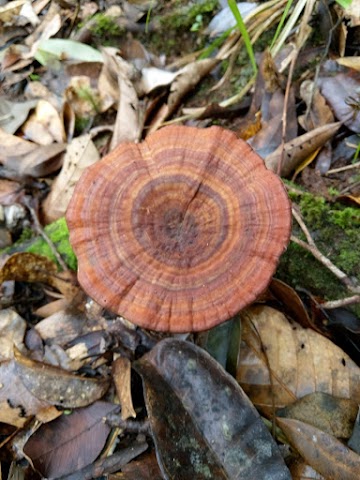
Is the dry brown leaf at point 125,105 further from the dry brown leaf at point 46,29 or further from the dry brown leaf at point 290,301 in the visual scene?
the dry brown leaf at point 290,301

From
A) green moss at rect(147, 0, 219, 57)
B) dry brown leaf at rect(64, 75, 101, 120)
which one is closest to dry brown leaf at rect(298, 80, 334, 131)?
green moss at rect(147, 0, 219, 57)

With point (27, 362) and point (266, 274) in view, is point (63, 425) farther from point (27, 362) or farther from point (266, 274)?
point (266, 274)

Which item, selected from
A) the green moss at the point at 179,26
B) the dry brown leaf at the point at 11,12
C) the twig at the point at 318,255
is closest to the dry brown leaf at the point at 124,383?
the twig at the point at 318,255

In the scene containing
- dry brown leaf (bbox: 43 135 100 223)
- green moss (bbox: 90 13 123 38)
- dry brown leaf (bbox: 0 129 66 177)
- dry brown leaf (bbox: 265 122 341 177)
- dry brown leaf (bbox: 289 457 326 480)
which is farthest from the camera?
green moss (bbox: 90 13 123 38)

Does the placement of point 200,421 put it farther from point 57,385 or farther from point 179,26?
point 179,26

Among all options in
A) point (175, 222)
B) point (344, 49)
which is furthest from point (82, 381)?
point (344, 49)

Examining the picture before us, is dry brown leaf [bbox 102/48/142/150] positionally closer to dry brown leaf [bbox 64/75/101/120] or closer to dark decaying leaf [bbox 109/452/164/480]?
dry brown leaf [bbox 64/75/101/120]
